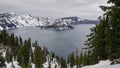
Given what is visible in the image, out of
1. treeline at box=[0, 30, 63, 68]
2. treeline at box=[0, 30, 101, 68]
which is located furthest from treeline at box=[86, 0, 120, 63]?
treeline at box=[0, 30, 63, 68]

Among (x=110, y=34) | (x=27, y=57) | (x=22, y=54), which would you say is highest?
(x=110, y=34)

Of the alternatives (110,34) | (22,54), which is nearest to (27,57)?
(22,54)

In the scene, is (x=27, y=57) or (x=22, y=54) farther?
(x=27, y=57)

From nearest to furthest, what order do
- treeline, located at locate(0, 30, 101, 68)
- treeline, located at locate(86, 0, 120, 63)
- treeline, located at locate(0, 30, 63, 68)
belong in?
treeline, located at locate(86, 0, 120, 63) → treeline, located at locate(0, 30, 101, 68) → treeline, located at locate(0, 30, 63, 68)

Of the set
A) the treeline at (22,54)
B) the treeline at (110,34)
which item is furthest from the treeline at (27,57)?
the treeline at (110,34)

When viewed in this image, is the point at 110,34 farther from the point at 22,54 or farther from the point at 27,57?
the point at 27,57

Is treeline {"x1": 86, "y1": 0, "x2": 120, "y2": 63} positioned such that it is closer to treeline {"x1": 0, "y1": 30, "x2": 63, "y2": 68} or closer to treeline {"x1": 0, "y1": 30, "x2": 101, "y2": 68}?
treeline {"x1": 0, "y1": 30, "x2": 101, "y2": 68}

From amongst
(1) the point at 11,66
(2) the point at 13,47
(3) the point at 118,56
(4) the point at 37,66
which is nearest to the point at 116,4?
(3) the point at 118,56

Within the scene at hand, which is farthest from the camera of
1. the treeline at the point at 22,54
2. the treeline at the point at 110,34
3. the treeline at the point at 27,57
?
the treeline at the point at 22,54

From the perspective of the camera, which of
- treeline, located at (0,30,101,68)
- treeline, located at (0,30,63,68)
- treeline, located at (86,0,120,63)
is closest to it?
treeline, located at (86,0,120,63)

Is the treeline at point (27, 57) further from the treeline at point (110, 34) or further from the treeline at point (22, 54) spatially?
the treeline at point (110, 34)

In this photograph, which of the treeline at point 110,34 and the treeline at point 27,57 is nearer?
the treeline at point 110,34

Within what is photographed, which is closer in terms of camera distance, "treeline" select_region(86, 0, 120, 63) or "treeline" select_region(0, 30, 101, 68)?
"treeline" select_region(86, 0, 120, 63)

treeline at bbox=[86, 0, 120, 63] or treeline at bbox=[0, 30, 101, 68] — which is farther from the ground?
treeline at bbox=[86, 0, 120, 63]
